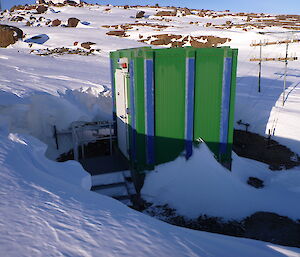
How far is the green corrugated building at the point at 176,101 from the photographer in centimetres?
764

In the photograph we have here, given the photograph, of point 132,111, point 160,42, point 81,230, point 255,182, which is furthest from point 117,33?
point 81,230

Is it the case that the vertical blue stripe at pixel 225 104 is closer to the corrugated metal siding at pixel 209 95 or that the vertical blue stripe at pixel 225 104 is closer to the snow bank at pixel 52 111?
the corrugated metal siding at pixel 209 95

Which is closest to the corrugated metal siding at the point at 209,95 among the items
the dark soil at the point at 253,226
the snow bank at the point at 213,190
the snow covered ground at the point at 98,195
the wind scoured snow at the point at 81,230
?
the snow bank at the point at 213,190

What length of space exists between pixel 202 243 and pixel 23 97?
7.99m

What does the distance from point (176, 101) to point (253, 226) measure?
3615 mm

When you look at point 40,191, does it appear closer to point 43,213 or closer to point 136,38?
point 43,213

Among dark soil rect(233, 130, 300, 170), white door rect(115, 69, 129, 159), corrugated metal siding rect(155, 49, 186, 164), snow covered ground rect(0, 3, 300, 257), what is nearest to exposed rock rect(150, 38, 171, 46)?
snow covered ground rect(0, 3, 300, 257)

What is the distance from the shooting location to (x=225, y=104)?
814cm

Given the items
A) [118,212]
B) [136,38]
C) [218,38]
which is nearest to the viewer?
[118,212]

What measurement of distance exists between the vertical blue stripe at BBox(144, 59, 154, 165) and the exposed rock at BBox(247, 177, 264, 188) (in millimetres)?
2973

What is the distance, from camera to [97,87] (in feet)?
40.2

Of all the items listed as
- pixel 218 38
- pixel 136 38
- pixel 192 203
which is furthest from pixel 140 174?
pixel 136 38

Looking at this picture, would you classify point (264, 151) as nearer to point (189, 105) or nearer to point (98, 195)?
point (189, 105)

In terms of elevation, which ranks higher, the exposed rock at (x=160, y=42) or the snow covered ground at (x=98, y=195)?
the exposed rock at (x=160, y=42)
